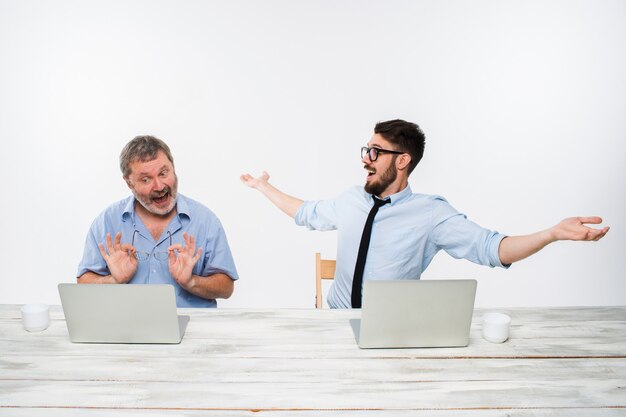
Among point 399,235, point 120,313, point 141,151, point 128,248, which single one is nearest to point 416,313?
point 120,313

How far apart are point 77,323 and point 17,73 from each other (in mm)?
1826

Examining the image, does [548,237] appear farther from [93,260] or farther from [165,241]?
[93,260]

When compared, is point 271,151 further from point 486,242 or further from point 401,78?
point 486,242

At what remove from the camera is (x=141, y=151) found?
2.73 m

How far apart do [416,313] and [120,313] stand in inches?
34.0

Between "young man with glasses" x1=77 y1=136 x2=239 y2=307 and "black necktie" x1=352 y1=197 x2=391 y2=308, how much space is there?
58 cm

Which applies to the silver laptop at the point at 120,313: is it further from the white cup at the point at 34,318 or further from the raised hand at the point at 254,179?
the raised hand at the point at 254,179

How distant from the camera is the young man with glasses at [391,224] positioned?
2516mm

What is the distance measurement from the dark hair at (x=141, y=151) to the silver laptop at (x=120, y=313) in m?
1.22

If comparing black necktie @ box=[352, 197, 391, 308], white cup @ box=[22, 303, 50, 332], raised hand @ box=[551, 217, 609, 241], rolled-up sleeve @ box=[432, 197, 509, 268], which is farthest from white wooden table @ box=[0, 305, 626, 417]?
black necktie @ box=[352, 197, 391, 308]

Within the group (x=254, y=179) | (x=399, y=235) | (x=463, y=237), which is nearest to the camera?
(x=463, y=237)

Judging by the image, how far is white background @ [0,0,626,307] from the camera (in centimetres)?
289

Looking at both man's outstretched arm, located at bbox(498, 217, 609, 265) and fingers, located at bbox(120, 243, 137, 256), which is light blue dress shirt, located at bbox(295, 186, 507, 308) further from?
fingers, located at bbox(120, 243, 137, 256)

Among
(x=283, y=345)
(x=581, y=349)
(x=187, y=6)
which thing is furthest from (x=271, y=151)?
(x=581, y=349)
